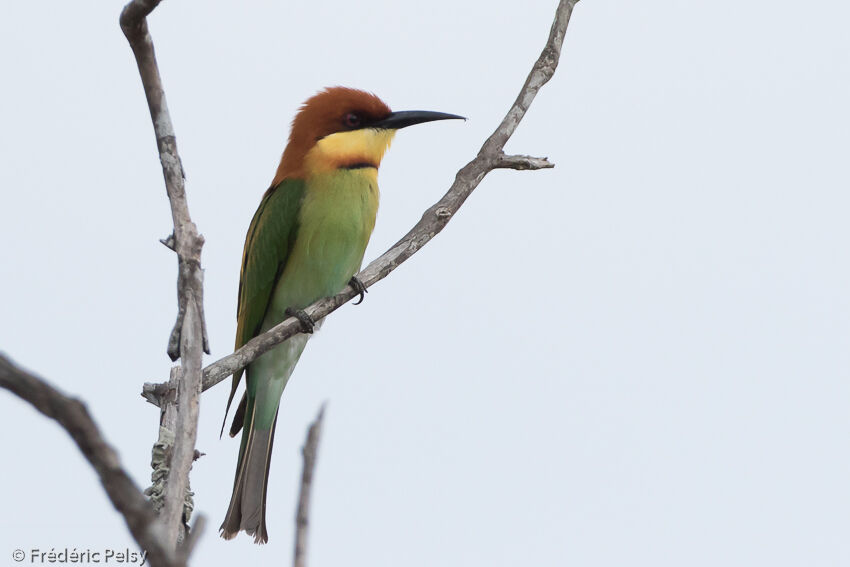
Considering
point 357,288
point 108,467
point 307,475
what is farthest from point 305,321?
point 108,467

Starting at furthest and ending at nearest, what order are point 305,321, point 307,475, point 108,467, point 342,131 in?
point 342,131
point 305,321
point 307,475
point 108,467

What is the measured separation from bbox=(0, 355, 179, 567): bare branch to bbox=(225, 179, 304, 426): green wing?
2949 millimetres

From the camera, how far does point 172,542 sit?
4.49 ft

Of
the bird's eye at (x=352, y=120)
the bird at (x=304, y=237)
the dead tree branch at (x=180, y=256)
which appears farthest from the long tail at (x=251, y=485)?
the dead tree branch at (x=180, y=256)

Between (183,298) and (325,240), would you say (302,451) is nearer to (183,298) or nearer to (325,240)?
(183,298)

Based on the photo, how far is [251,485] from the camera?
359 cm

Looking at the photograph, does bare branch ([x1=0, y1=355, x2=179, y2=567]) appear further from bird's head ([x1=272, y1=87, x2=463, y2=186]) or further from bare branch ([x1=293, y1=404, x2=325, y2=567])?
bird's head ([x1=272, y1=87, x2=463, y2=186])

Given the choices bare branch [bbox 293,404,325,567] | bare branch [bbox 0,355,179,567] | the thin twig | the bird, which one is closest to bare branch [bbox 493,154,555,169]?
the thin twig

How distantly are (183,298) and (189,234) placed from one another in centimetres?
11

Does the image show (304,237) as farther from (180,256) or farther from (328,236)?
(180,256)

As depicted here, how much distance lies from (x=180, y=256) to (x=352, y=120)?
2.40 metres

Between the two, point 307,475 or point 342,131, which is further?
point 342,131

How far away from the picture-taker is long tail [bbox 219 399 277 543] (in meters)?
3.45

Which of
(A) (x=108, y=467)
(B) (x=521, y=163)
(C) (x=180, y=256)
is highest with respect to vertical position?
(B) (x=521, y=163)
